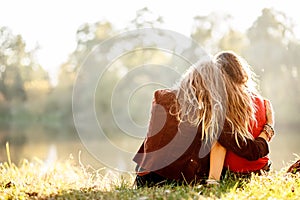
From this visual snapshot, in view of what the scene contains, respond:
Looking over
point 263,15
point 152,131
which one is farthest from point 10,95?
point 152,131

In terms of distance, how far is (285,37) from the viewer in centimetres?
2347

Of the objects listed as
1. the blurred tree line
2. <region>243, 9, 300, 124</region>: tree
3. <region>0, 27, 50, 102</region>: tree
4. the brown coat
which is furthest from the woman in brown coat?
<region>0, 27, 50, 102</region>: tree

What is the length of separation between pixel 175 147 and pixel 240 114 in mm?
559

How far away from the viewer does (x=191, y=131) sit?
13.0 feet

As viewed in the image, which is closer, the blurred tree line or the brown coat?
the brown coat

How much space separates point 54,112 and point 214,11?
10430 mm

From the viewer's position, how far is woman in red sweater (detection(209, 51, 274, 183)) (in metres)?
3.89

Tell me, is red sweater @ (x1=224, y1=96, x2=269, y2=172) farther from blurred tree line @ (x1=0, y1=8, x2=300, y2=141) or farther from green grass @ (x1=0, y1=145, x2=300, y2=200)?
blurred tree line @ (x1=0, y1=8, x2=300, y2=141)

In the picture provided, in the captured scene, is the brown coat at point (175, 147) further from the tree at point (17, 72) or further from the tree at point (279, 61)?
the tree at point (17, 72)

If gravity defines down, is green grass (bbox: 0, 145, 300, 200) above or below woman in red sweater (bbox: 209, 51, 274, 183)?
below

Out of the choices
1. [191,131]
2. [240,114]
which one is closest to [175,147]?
[191,131]

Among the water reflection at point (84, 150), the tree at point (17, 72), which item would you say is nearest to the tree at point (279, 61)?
the water reflection at point (84, 150)

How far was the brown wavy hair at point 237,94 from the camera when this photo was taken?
12.8 feet

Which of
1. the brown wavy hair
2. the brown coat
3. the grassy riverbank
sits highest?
the brown wavy hair
